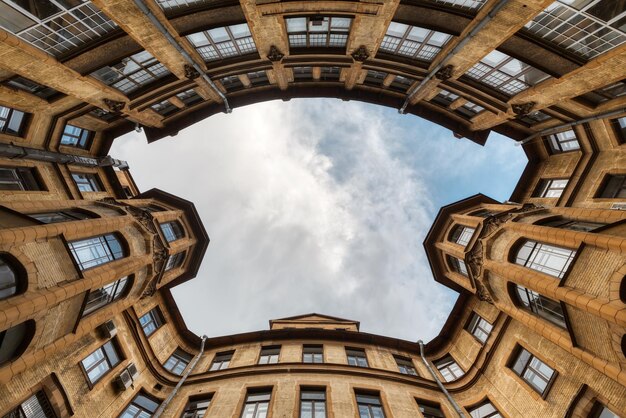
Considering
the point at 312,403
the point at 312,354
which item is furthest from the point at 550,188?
the point at 312,403

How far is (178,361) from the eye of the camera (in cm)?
2292

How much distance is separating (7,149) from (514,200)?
31.4 meters

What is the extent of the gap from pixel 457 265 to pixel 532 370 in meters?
9.52

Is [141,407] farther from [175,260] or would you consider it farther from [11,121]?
[11,121]

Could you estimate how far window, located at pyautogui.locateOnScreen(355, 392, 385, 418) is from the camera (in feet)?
56.4

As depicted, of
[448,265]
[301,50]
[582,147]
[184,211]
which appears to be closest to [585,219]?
[582,147]

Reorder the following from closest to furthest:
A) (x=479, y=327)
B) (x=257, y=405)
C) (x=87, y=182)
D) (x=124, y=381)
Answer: (x=124, y=381)
(x=257, y=405)
(x=479, y=327)
(x=87, y=182)

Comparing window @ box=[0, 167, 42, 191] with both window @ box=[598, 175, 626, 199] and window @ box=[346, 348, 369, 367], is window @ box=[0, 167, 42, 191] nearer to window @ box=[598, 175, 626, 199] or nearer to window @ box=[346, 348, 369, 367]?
window @ box=[346, 348, 369, 367]

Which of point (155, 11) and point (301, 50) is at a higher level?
point (301, 50)

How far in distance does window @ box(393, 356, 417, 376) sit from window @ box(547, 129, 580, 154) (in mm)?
18360

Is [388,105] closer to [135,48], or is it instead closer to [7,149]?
[135,48]

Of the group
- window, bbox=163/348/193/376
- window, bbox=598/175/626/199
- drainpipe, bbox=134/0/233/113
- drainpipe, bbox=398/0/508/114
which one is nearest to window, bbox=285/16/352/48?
drainpipe, bbox=398/0/508/114

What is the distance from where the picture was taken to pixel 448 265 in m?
26.0

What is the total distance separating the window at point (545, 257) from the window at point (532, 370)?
507 cm
